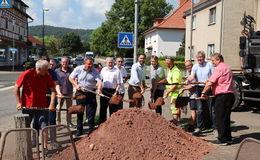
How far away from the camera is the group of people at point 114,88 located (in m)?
5.51

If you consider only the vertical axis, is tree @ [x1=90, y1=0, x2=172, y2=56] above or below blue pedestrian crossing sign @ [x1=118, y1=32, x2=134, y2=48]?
above

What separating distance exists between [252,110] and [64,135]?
864cm

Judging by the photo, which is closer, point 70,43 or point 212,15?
point 212,15

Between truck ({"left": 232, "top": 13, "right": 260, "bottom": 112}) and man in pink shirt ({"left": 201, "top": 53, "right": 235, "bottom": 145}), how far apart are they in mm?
3929

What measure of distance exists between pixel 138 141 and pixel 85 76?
2.59 m

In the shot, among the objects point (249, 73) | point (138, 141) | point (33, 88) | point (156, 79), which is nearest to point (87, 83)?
point (156, 79)

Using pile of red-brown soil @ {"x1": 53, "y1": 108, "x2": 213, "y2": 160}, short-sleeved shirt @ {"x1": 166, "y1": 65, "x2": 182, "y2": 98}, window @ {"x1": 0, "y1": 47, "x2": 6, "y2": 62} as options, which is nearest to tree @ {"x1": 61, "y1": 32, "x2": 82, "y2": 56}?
window @ {"x1": 0, "y1": 47, "x2": 6, "y2": 62}

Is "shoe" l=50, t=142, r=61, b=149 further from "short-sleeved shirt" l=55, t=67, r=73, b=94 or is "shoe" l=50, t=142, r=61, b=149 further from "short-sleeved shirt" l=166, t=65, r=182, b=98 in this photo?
"short-sleeved shirt" l=166, t=65, r=182, b=98

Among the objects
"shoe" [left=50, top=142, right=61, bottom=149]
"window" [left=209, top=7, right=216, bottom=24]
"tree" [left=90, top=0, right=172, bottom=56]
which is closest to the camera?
"shoe" [left=50, top=142, right=61, bottom=149]

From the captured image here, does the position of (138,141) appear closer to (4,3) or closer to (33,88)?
(33,88)

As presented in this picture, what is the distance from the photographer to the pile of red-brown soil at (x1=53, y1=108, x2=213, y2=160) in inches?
198

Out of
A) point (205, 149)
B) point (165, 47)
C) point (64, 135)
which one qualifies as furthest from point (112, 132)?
point (165, 47)

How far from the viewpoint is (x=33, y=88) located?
214 inches

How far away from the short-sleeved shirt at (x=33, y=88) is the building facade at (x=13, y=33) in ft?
105
